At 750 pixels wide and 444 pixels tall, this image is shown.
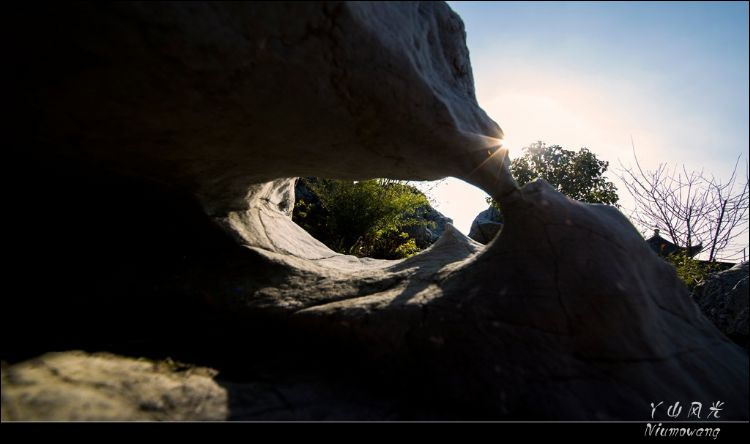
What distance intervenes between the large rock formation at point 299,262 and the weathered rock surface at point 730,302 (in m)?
1.19

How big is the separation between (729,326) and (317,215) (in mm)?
7946

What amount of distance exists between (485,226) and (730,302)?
7.94 m

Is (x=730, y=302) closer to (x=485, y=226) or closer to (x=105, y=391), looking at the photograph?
(x=105, y=391)

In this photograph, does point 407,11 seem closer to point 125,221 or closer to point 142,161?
point 142,161

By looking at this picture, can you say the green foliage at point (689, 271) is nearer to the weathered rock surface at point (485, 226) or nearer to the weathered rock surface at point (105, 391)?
the weathered rock surface at point (485, 226)

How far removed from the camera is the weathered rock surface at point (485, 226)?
11.3 m

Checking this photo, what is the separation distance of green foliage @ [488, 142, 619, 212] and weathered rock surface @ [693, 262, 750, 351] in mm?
7639

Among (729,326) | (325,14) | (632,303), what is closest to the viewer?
(325,14)

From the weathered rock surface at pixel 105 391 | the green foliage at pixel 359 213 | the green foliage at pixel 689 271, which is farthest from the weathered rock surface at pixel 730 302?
the green foliage at pixel 359 213

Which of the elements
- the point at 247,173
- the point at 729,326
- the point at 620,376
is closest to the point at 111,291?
the point at 247,173

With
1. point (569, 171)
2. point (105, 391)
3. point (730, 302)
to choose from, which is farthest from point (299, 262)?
point (569, 171)

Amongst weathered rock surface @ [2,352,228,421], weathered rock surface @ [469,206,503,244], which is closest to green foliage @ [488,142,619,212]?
weathered rock surface @ [469,206,503,244]

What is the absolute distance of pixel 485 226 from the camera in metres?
11.5

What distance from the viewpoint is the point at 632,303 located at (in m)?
2.12
